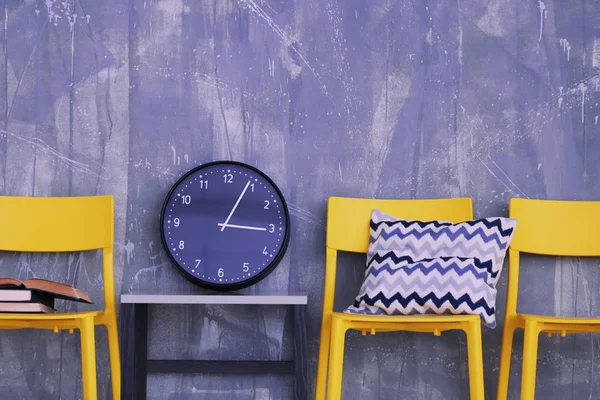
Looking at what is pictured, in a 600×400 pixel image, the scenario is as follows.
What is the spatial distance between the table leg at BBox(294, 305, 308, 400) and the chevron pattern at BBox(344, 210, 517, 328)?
145 millimetres

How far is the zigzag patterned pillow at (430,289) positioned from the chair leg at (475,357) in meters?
0.10

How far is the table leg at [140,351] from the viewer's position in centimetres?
238

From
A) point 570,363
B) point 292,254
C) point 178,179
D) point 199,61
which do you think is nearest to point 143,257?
point 178,179

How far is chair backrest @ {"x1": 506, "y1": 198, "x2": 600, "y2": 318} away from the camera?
2490 mm

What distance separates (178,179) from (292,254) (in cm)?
43

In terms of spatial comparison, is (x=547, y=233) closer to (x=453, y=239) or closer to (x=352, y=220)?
(x=453, y=239)

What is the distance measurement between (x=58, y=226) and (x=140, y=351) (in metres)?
0.46

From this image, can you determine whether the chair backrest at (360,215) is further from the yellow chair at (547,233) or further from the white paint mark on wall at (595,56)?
the white paint mark on wall at (595,56)

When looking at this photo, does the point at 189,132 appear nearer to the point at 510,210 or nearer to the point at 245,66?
the point at 245,66

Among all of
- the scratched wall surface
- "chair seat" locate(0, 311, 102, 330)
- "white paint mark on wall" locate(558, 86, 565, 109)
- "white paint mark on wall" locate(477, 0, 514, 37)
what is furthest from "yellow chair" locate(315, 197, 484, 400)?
"chair seat" locate(0, 311, 102, 330)

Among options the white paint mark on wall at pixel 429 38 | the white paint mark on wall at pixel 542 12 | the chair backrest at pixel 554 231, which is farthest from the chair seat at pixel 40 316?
the white paint mark on wall at pixel 542 12

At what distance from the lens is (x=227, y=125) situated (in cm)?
265

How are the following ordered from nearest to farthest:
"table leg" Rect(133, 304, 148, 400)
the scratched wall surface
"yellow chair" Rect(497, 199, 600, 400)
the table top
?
the table top → "table leg" Rect(133, 304, 148, 400) → "yellow chair" Rect(497, 199, 600, 400) → the scratched wall surface

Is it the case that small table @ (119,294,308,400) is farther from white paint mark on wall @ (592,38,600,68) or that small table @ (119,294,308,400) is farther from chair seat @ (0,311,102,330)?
white paint mark on wall @ (592,38,600,68)
